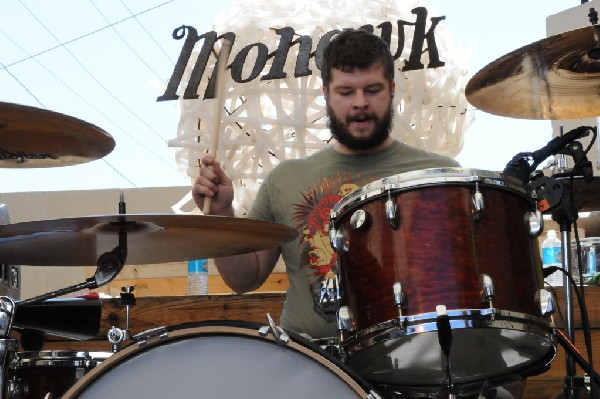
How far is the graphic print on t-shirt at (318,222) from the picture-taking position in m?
2.40

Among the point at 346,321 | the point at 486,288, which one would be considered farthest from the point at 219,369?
the point at 486,288

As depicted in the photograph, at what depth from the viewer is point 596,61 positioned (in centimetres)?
247

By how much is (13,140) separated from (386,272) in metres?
0.92

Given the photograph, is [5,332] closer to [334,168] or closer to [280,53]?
[334,168]

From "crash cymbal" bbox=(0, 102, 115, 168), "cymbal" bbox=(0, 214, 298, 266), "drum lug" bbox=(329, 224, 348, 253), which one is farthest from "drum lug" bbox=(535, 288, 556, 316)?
"crash cymbal" bbox=(0, 102, 115, 168)

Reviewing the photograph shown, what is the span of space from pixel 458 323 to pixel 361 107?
804 mm

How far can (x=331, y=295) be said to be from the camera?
201 centimetres

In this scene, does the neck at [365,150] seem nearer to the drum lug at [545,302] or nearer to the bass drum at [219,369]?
the drum lug at [545,302]

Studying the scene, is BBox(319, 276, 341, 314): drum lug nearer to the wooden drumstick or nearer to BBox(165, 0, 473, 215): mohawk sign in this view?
the wooden drumstick

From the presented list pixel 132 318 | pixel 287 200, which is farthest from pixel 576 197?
pixel 132 318

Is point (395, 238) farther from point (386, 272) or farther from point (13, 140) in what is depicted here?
point (13, 140)

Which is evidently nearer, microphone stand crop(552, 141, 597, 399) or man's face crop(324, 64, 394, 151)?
microphone stand crop(552, 141, 597, 399)

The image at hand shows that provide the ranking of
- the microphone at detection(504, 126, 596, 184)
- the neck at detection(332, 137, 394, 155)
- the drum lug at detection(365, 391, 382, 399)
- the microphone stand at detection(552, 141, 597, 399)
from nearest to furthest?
1. the drum lug at detection(365, 391, 382, 399)
2. the microphone at detection(504, 126, 596, 184)
3. the microphone stand at detection(552, 141, 597, 399)
4. the neck at detection(332, 137, 394, 155)

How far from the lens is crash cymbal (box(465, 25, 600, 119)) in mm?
2355
